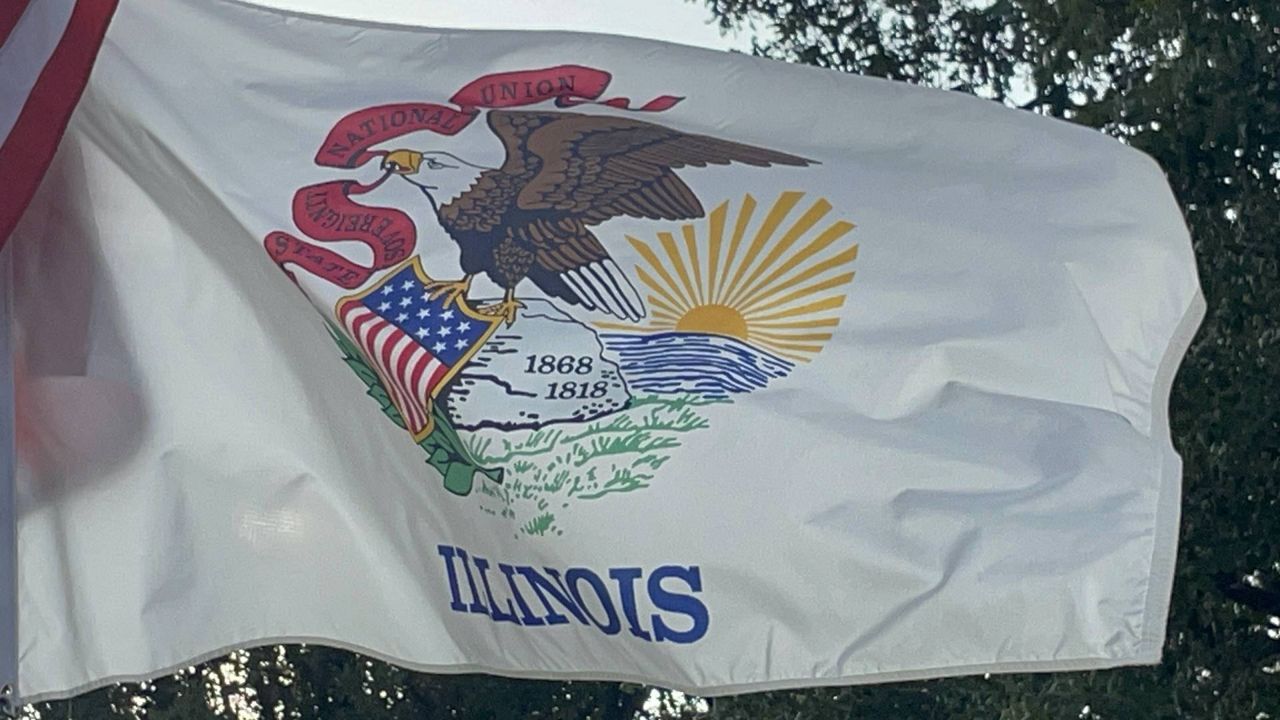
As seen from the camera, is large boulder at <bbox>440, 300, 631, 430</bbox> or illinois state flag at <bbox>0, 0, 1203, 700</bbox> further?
large boulder at <bbox>440, 300, 631, 430</bbox>

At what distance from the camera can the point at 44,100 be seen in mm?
4590

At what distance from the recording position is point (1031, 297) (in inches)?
169

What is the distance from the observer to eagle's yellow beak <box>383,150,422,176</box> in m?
4.90

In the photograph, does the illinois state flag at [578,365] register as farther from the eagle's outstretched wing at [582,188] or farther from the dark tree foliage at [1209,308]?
the dark tree foliage at [1209,308]

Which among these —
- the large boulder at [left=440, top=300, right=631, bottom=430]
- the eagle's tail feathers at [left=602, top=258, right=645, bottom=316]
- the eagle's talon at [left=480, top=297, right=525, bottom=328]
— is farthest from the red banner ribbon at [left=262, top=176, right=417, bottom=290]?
the eagle's tail feathers at [left=602, top=258, right=645, bottom=316]

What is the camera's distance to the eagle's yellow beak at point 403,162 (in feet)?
16.1

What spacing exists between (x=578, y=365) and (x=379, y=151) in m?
0.85

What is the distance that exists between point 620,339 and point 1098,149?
1168mm

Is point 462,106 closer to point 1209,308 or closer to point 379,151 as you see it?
point 379,151

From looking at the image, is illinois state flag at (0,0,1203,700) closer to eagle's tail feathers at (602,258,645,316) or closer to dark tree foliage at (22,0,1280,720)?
eagle's tail feathers at (602,258,645,316)

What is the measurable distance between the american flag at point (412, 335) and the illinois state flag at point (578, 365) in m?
0.01

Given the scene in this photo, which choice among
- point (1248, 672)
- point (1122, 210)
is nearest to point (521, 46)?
point (1122, 210)

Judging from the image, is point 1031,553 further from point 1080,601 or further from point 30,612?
point 30,612

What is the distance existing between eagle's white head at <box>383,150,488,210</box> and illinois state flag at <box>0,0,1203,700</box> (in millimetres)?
11
